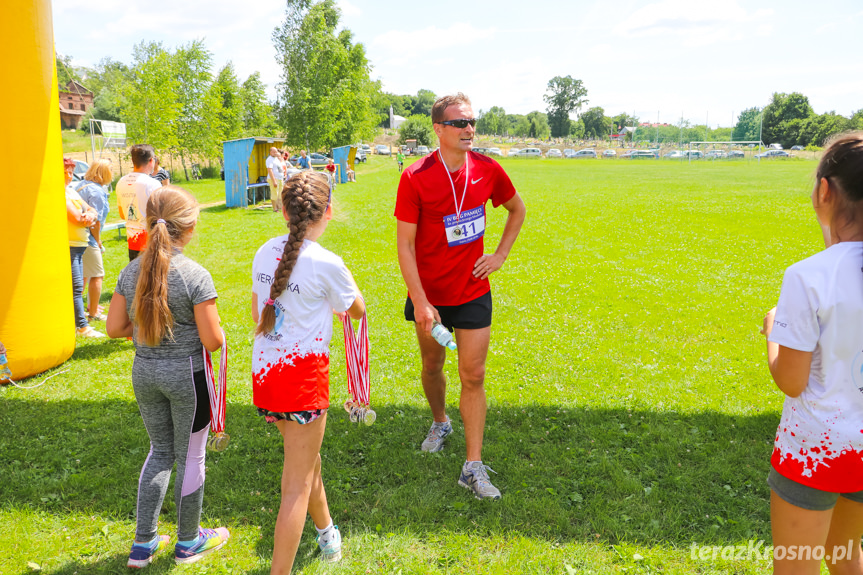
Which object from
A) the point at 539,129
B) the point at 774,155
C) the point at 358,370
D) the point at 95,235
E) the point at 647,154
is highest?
the point at 539,129

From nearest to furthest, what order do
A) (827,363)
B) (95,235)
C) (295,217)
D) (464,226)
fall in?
1. (827,363)
2. (295,217)
3. (464,226)
4. (95,235)

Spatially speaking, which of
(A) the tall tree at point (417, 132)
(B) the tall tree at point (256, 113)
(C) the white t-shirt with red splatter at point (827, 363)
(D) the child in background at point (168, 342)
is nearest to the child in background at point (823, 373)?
(C) the white t-shirt with red splatter at point (827, 363)

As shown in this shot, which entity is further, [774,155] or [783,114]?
[783,114]

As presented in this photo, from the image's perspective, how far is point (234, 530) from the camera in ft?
11.0

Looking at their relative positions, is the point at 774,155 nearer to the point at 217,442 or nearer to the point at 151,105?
the point at 151,105

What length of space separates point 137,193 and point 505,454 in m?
4.45

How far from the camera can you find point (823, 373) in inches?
72.6

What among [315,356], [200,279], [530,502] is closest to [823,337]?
[315,356]

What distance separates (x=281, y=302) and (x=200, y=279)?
494 millimetres

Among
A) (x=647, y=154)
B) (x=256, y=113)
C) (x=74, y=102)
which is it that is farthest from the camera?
(x=74, y=102)

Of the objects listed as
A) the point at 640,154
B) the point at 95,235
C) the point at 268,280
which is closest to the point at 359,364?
the point at 268,280

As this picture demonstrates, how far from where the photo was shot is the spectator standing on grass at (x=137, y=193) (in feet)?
19.1

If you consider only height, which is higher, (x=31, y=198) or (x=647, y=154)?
(x=647, y=154)

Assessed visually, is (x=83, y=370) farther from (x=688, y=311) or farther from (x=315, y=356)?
(x=688, y=311)
